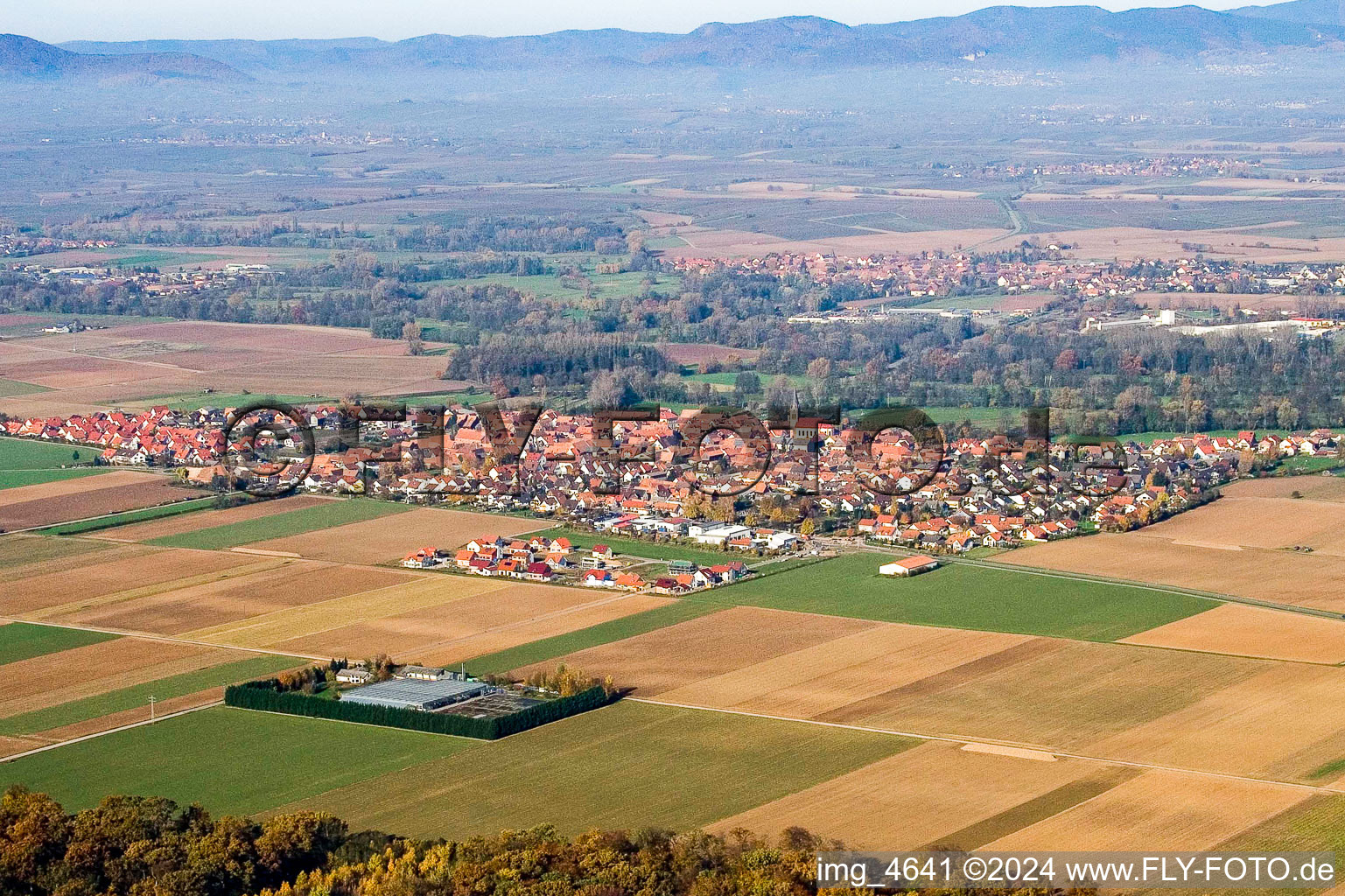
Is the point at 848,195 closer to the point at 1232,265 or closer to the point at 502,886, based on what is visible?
the point at 1232,265

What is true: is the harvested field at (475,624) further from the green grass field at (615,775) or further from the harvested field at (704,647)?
the green grass field at (615,775)

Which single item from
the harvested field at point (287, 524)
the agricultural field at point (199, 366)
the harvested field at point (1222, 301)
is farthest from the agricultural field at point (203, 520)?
the harvested field at point (1222, 301)

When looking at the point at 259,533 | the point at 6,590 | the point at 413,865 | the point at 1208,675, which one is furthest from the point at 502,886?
the point at 259,533

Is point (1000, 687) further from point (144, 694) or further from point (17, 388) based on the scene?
point (17, 388)

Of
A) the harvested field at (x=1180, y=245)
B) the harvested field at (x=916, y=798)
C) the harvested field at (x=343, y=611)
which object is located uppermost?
the harvested field at (x=1180, y=245)

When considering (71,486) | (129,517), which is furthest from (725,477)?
(71,486)

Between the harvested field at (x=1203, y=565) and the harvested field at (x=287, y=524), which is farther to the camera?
the harvested field at (x=287, y=524)
